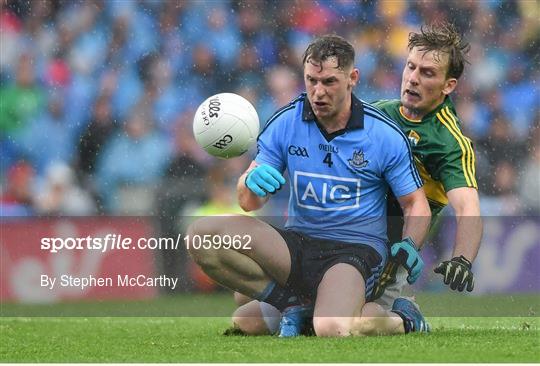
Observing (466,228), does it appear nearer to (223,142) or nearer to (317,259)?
(317,259)

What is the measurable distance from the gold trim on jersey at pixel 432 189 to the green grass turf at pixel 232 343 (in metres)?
0.64

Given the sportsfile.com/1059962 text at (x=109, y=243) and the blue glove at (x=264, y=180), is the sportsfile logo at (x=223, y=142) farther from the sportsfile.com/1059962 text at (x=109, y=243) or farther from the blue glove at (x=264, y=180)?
the sportsfile.com/1059962 text at (x=109, y=243)

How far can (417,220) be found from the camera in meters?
5.05

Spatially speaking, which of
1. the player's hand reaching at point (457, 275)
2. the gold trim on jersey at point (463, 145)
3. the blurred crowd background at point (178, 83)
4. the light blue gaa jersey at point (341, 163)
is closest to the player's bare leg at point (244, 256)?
the light blue gaa jersey at point (341, 163)

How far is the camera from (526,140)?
10.1 metres

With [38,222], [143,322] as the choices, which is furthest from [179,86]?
[143,322]

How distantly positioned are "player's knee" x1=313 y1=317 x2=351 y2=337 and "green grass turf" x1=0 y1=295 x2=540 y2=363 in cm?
10

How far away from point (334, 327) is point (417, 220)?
0.61 meters

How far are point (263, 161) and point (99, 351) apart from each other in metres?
1.15

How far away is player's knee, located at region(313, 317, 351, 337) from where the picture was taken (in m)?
4.89

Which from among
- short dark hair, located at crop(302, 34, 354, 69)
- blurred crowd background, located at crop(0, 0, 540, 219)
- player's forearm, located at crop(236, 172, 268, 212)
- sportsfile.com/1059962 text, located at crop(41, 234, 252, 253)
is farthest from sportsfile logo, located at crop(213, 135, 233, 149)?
blurred crowd background, located at crop(0, 0, 540, 219)

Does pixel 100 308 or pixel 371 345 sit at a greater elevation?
pixel 371 345

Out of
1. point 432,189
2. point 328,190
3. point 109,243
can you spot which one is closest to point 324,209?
point 328,190

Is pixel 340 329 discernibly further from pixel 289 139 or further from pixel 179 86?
pixel 179 86
